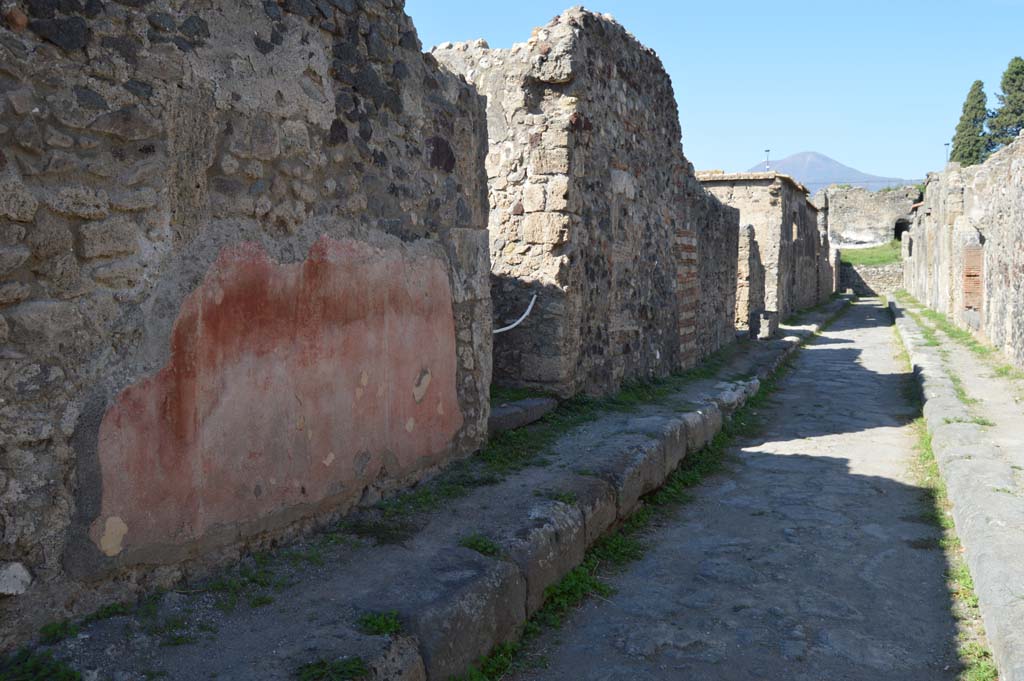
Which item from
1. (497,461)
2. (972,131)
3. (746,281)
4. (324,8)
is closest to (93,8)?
(324,8)

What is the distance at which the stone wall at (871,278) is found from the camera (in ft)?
112

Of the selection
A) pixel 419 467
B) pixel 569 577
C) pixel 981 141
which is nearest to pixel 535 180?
pixel 419 467

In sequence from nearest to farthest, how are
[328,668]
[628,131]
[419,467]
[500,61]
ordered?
[328,668], [419,467], [500,61], [628,131]

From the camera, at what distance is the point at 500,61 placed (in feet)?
19.8

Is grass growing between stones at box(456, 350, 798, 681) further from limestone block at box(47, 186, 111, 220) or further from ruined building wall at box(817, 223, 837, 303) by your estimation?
ruined building wall at box(817, 223, 837, 303)

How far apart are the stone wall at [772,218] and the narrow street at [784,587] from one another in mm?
11450

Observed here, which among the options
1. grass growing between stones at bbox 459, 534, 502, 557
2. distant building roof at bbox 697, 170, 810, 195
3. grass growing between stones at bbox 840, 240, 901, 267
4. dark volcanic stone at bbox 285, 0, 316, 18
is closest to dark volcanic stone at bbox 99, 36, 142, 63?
dark volcanic stone at bbox 285, 0, 316, 18

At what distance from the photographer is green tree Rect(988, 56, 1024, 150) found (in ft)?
145

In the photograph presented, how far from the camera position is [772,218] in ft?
58.7

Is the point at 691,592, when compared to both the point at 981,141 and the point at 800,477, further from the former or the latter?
the point at 981,141

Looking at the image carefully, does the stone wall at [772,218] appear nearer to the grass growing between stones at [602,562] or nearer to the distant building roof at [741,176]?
the distant building roof at [741,176]

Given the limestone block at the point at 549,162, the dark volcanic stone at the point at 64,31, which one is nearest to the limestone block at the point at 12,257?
the dark volcanic stone at the point at 64,31

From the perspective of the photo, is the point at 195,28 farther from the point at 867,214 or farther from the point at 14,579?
the point at 867,214

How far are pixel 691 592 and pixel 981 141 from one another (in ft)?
159
